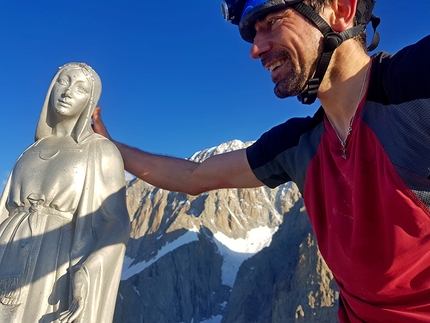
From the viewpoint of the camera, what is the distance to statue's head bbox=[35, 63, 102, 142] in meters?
3.45

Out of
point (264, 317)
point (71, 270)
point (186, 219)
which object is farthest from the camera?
point (186, 219)

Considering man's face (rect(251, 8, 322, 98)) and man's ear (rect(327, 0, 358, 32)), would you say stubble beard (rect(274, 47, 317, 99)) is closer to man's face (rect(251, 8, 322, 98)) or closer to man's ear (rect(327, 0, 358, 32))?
man's face (rect(251, 8, 322, 98))

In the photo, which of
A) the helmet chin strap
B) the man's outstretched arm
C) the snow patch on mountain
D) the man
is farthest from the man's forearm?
the snow patch on mountain

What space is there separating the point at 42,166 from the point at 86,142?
1.30 feet

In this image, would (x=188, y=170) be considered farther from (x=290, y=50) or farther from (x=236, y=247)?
(x=236, y=247)

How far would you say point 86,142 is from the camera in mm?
3479

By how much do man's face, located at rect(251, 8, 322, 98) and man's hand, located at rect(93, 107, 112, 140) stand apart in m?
2.02

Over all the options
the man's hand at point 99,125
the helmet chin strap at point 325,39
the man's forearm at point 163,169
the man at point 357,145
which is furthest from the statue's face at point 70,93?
the helmet chin strap at point 325,39

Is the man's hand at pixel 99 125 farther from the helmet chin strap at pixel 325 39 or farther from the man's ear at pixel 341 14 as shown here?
the man's ear at pixel 341 14

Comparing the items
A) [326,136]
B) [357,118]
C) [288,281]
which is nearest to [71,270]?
[326,136]

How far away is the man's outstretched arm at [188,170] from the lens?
10.9ft

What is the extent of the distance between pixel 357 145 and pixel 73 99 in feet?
7.80

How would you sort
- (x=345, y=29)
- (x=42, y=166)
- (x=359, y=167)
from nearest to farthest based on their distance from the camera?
(x=359, y=167), (x=345, y=29), (x=42, y=166)

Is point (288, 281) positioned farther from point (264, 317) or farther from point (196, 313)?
point (196, 313)
